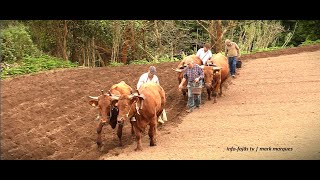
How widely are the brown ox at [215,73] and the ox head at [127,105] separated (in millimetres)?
3986

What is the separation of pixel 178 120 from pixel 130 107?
310 cm

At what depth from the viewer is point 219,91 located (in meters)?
14.2

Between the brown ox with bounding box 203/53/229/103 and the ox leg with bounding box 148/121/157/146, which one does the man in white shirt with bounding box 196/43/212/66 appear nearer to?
the brown ox with bounding box 203/53/229/103

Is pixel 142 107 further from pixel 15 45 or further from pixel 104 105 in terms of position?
pixel 15 45

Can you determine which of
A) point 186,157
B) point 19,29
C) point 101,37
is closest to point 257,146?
point 186,157

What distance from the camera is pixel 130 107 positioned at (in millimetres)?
8883

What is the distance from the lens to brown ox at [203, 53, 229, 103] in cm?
1266

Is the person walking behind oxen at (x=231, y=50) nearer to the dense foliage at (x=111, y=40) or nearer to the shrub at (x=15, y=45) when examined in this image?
the dense foliage at (x=111, y=40)

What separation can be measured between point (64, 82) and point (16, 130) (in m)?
5.12

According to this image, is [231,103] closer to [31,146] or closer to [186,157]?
[186,157]

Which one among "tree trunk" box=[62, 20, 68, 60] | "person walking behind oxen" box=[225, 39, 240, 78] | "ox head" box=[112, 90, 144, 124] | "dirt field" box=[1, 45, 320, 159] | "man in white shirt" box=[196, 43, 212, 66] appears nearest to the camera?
"ox head" box=[112, 90, 144, 124]

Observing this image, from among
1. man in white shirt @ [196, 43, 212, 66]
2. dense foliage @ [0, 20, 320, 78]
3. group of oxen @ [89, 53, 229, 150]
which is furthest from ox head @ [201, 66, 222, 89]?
dense foliage @ [0, 20, 320, 78]

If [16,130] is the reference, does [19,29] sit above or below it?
above

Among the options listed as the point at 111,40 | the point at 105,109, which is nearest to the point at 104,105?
the point at 105,109
